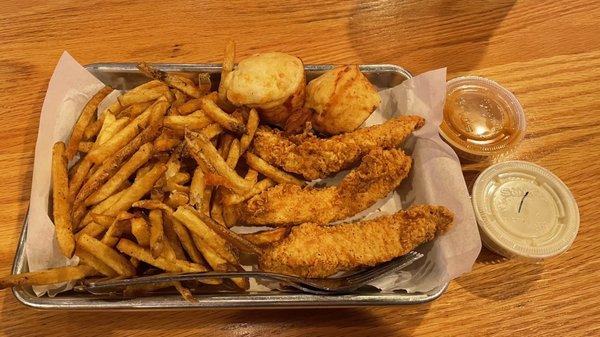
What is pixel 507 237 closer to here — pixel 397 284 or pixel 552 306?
pixel 552 306

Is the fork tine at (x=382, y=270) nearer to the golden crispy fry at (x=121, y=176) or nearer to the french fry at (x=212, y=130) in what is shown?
the french fry at (x=212, y=130)

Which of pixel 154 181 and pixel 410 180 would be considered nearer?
pixel 154 181

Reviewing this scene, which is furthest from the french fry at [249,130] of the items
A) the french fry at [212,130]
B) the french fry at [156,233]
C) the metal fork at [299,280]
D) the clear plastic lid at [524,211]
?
the clear plastic lid at [524,211]

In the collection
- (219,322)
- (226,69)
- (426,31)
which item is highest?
(426,31)

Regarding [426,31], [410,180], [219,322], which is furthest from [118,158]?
[426,31]

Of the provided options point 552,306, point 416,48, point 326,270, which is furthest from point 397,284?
point 416,48

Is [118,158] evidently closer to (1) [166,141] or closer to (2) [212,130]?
(1) [166,141]
